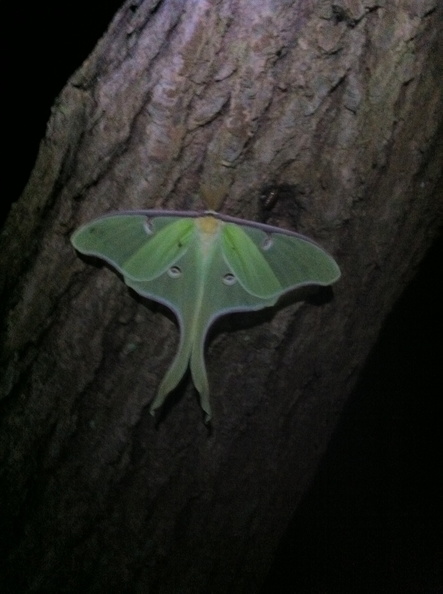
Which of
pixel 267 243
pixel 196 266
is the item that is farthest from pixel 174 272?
pixel 267 243

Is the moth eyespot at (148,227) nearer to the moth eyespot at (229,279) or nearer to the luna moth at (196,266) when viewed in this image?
the luna moth at (196,266)

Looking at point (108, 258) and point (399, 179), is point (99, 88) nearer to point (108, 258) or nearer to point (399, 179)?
point (108, 258)

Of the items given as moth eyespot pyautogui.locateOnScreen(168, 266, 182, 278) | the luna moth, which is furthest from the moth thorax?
moth eyespot pyautogui.locateOnScreen(168, 266, 182, 278)

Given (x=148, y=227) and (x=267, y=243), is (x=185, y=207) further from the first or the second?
(x=267, y=243)

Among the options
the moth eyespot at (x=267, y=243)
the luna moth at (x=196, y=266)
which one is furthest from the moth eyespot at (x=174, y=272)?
the moth eyespot at (x=267, y=243)

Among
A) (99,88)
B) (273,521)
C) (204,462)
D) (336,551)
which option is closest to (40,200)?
(99,88)

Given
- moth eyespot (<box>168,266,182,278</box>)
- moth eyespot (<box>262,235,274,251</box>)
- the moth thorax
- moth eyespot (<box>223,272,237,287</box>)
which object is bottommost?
Answer: moth eyespot (<box>168,266,182,278</box>)

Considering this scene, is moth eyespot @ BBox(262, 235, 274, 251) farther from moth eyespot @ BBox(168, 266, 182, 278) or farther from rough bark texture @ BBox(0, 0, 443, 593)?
moth eyespot @ BBox(168, 266, 182, 278)
